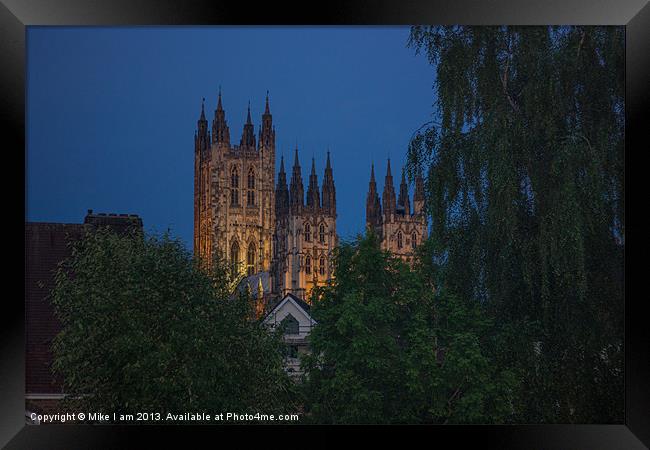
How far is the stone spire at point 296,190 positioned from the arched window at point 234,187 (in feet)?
12.5

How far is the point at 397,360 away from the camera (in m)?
17.8

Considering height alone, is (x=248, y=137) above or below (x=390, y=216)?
above

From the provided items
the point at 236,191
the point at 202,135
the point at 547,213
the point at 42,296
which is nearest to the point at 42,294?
the point at 42,296

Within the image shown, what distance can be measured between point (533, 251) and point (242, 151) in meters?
53.4

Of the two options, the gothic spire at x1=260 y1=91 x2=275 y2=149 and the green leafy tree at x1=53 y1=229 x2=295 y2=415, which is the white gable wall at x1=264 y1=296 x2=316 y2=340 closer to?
the green leafy tree at x1=53 y1=229 x2=295 y2=415

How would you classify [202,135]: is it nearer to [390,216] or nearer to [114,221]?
[390,216]

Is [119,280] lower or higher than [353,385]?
higher

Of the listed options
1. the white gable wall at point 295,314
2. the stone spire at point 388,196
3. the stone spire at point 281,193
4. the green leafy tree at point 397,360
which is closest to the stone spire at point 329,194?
the stone spire at point 281,193

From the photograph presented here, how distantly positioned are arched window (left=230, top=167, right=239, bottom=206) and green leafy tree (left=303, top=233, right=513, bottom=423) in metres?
41.8
